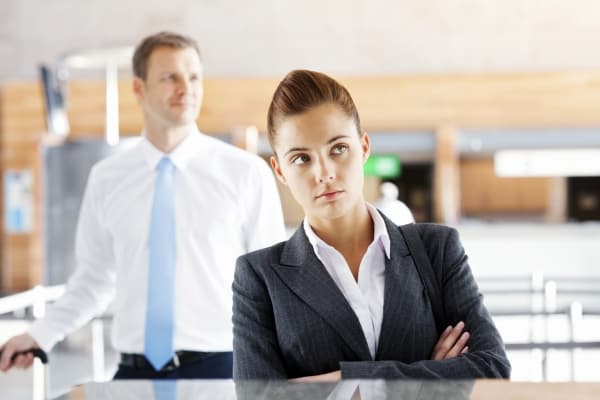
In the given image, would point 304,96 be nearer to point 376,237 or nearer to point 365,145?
point 365,145

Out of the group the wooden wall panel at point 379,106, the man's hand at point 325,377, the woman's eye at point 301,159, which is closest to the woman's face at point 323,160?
→ the woman's eye at point 301,159

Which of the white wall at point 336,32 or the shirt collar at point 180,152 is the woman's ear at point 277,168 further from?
the white wall at point 336,32

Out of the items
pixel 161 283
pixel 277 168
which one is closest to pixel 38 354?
pixel 161 283

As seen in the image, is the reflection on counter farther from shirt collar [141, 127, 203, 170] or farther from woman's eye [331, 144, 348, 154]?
shirt collar [141, 127, 203, 170]

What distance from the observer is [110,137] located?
769 centimetres

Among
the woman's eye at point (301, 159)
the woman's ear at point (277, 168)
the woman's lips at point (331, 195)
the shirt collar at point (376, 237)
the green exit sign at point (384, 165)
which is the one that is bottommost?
the green exit sign at point (384, 165)

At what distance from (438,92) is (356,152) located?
10.4 m

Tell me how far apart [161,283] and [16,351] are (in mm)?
468

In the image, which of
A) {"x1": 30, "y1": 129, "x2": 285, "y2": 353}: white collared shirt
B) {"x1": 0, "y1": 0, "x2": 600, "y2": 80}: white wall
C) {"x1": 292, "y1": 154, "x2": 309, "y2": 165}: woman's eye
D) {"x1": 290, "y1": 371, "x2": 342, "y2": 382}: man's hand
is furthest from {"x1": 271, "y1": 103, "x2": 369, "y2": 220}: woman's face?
{"x1": 0, "y1": 0, "x2": 600, "y2": 80}: white wall

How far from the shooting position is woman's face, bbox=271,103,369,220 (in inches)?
60.1

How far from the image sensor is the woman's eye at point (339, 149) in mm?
1552

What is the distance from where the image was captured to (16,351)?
6.70ft

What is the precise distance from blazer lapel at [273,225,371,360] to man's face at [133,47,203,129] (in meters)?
0.86

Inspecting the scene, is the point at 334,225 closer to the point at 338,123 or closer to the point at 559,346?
the point at 338,123
